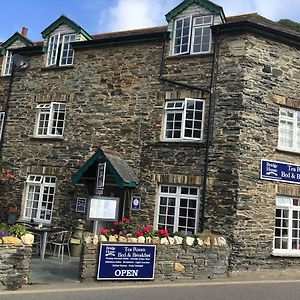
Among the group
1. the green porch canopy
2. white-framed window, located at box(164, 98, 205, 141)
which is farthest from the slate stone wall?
the green porch canopy

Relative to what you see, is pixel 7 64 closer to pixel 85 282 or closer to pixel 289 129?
pixel 85 282

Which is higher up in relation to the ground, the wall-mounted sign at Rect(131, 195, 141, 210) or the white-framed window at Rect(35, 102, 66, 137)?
the white-framed window at Rect(35, 102, 66, 137)

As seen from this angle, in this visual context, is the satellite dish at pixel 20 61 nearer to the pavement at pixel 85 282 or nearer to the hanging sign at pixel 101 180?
the hanging sign at pixel 101 180

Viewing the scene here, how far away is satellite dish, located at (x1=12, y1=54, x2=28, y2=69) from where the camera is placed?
17.0 m

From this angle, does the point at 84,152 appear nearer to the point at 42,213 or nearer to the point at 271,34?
the point at 42,213

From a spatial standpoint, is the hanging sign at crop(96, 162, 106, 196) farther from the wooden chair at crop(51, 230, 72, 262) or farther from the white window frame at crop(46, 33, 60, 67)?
the white window frame at crop(46, 33, 60, 67)

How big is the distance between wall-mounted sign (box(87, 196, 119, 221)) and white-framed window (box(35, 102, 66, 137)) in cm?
Answer: 628

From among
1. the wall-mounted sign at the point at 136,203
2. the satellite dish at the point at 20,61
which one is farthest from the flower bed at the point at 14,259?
the satellite dish at the point at 20,61

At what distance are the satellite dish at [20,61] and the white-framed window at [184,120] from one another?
708cm

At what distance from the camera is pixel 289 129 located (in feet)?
45.1

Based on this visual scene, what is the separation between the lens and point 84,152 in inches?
592

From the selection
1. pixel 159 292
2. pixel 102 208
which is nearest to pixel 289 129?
pixel 102 208

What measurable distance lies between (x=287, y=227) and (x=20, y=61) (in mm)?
12655

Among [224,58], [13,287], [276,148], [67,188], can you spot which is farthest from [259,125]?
[13,287]
